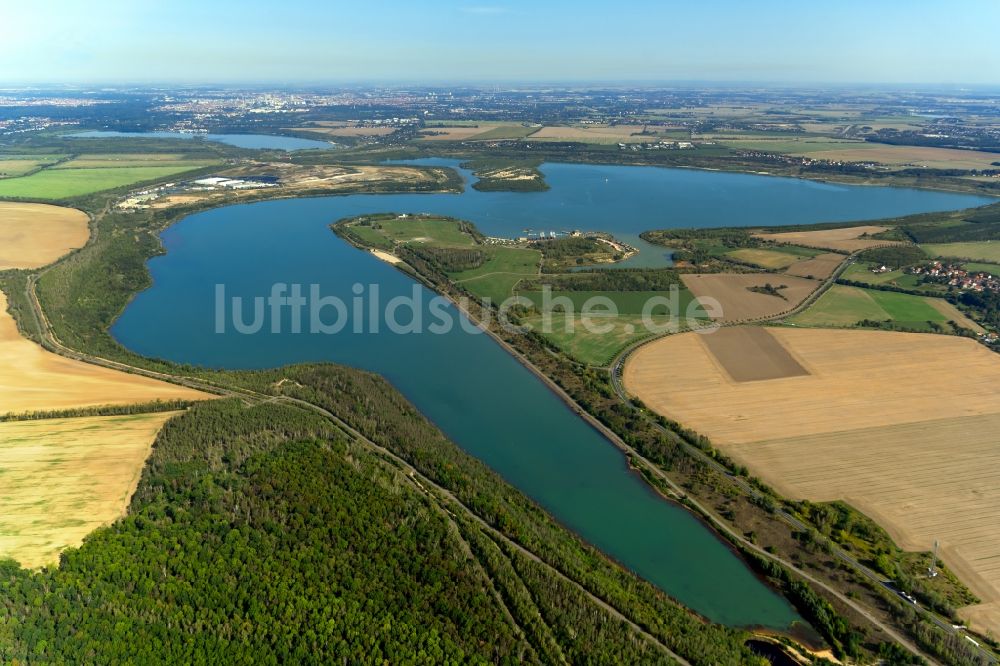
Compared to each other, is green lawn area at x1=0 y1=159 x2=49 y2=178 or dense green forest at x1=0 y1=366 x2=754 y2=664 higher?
green lawn area at x1=0 y1=159 x2=49 y2=178

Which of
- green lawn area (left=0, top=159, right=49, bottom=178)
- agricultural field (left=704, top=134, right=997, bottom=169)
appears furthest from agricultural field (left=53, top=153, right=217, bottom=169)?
agricultural field (left=704, top=134, right=997, bottom=169)

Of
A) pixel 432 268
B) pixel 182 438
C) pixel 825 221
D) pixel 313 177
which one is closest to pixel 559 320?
pixel 432 268

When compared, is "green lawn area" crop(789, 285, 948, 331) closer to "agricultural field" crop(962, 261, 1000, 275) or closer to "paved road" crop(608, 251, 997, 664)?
"paved road" crop(608, 251, 997, 664)

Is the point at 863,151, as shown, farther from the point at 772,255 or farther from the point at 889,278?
the point at 889,278

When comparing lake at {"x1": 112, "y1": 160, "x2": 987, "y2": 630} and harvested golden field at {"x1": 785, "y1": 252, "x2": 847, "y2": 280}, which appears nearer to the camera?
lake at {"x1": 112, "y1": 160, "x2": 987, "y2": 630}

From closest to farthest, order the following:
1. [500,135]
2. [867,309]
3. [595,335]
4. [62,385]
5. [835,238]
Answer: [62,385]
[595,335]
[867,309]
[835,238]
[500,135]

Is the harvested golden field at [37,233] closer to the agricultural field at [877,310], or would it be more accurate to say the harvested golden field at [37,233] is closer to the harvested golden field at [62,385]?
the harvested golden field at [62,385]

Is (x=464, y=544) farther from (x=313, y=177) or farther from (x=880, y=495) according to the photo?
(x=313, y=177)

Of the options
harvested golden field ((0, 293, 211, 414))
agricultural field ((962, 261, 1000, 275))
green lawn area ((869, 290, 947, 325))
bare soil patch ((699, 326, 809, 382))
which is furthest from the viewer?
agricultural field ((962, 261, 1000, 275))

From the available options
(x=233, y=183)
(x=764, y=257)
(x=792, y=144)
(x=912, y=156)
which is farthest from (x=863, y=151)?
(x=233, y=183)
